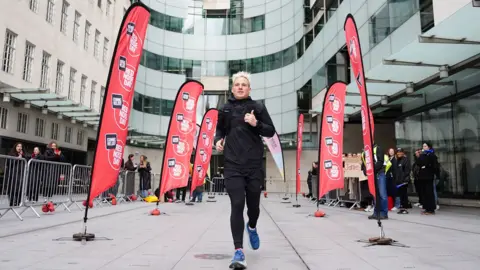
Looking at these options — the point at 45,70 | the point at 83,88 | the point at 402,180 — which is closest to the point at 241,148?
the point at 402,180

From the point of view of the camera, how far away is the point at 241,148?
446cm

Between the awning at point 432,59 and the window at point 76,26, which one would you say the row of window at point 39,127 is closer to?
the window at point 76,26

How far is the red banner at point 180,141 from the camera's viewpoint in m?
11.8

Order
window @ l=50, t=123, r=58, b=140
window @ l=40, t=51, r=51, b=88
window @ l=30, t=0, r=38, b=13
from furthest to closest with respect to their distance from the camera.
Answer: window @ l=50, t=123, r=58, b=140 → window @ l=40, t=51, r=51, b=88 → window @ l=30, t=0, r=38, b=13

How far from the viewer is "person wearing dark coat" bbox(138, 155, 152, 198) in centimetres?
1791

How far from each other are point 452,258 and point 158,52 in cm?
3804

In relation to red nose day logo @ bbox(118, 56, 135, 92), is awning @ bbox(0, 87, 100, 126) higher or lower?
higher

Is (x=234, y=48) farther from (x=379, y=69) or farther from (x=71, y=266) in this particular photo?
(x=71, y=266)

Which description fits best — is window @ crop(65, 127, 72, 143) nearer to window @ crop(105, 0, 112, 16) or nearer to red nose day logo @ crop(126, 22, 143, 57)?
window @ crop(105, 0, 112, 16)

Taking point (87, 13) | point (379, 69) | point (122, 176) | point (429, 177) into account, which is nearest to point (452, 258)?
point (429, 177)

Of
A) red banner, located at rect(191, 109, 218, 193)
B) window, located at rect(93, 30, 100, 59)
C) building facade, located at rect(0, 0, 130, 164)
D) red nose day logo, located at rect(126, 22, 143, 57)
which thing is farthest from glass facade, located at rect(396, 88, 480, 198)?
window, located at rect(93, 30, 100, 59)

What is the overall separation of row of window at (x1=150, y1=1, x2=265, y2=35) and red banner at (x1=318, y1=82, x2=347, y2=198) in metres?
31.3

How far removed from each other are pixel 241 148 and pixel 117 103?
3.41 meters

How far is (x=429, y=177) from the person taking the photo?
37.7 ft
